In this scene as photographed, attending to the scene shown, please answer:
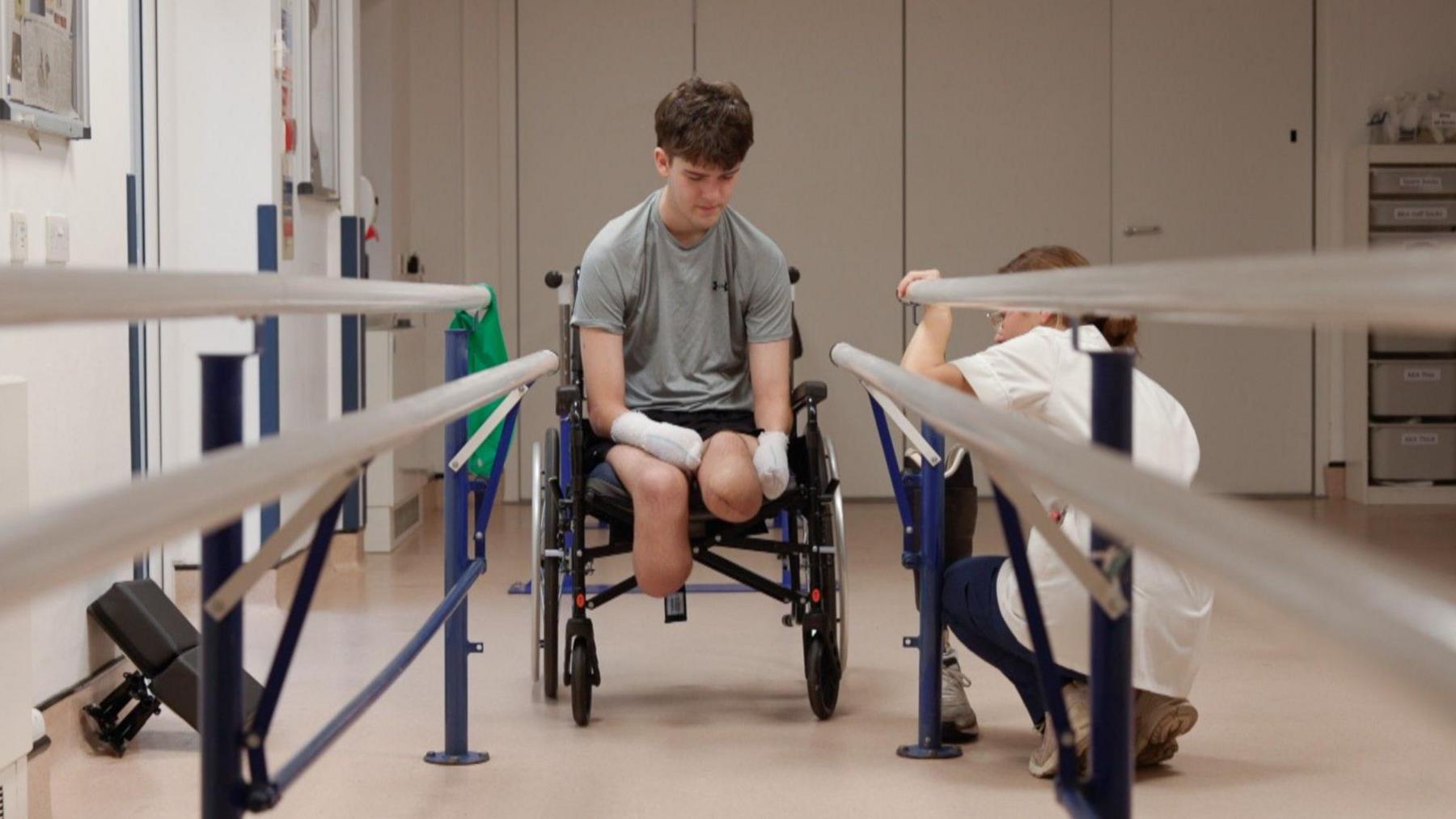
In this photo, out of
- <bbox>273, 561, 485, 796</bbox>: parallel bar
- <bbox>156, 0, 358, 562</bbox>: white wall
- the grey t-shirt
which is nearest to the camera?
<bbox>273, 561, 485, 796</bbox>: parallel bar

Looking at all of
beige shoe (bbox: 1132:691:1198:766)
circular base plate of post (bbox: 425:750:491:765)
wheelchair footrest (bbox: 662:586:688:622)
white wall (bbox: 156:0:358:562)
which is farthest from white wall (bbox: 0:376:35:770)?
white wall (bbox: 156:0:358:562)

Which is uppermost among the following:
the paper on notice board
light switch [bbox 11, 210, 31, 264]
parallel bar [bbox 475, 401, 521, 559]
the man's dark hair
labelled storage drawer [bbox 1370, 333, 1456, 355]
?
the paper on notice board

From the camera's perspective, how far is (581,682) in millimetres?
3283

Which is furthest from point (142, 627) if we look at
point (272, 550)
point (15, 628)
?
point (272, 550)

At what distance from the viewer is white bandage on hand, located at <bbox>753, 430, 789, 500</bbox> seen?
10.5ft

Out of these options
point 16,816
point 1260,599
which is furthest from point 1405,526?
point 1260,599

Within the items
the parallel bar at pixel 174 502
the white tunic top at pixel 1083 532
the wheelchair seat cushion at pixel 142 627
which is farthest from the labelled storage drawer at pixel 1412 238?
the parallel bar at pixel 174 502

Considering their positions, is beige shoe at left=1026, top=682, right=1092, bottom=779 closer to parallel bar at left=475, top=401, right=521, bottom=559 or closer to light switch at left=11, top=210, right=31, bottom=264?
parallel bar at left=475, top=401, right=521, bottom=559

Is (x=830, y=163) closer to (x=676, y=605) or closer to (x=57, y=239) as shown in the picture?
(x=676, y=605)

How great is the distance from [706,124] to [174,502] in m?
2.40

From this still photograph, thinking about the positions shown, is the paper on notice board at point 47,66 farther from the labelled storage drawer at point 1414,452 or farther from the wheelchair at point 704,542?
the labelled storage drawer at point 1414,452

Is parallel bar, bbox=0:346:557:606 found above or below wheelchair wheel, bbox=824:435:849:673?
above

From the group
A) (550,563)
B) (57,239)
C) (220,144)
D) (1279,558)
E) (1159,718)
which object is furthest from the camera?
(220,144)

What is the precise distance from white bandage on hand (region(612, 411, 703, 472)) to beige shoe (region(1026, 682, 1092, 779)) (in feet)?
2.50
